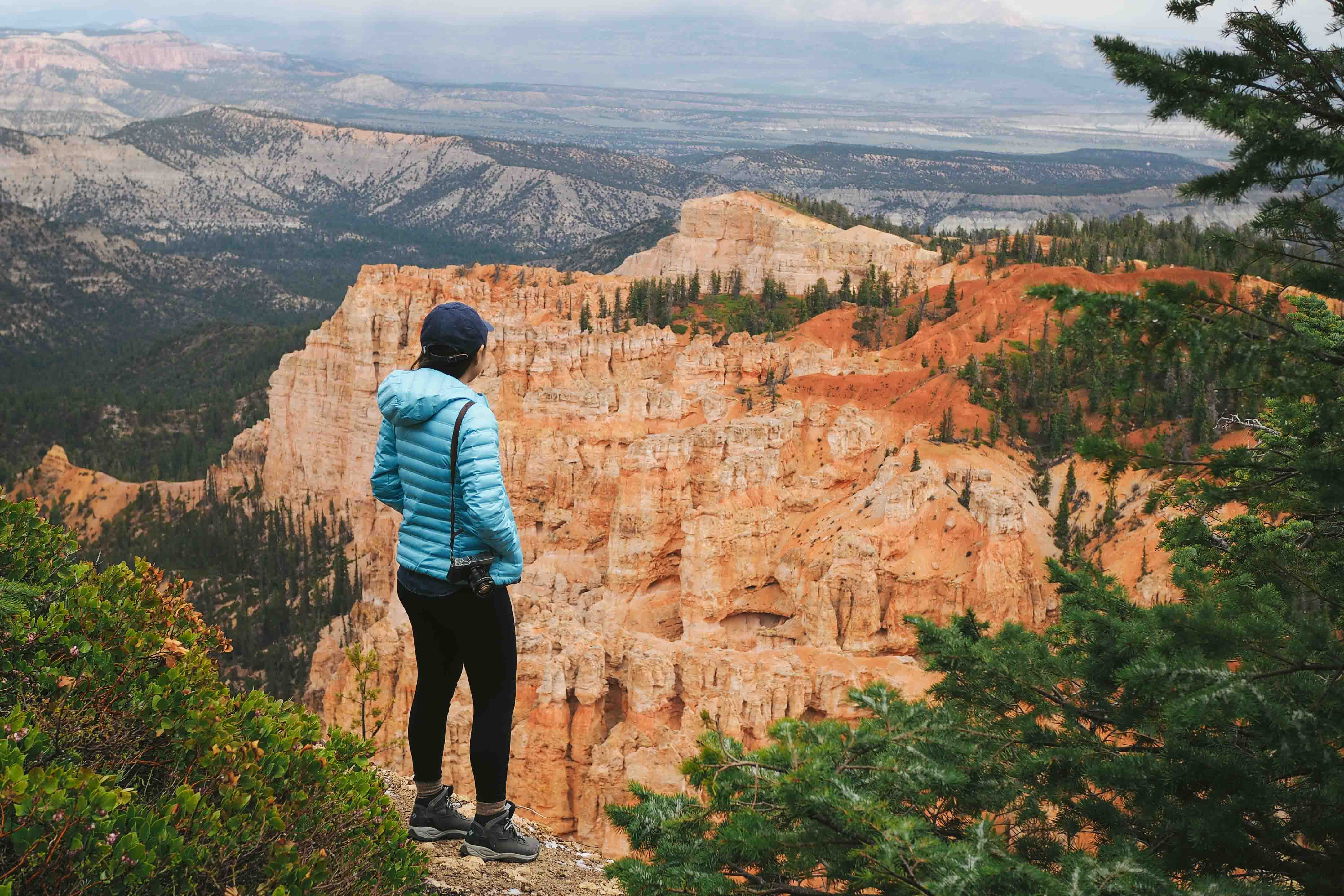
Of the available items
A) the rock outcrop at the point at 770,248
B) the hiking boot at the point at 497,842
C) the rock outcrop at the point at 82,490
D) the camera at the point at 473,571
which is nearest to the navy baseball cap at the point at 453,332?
the camera at the point at 473,571

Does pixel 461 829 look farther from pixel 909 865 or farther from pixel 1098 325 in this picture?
pixel 1098 325

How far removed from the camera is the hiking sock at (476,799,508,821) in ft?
26.3

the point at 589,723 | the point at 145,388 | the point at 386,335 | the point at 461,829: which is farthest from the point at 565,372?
the point at 145,388

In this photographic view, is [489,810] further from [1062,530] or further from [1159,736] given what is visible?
[1062,530]

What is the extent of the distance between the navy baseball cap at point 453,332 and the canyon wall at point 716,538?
16891mm

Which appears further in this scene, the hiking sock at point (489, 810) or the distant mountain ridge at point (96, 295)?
the distant mountain ridge at point (96, 295)

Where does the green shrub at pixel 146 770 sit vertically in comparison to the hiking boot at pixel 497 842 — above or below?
above

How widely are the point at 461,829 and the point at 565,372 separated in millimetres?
44059

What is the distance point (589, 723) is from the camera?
1145 inches

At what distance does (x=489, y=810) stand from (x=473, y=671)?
3.88 feet

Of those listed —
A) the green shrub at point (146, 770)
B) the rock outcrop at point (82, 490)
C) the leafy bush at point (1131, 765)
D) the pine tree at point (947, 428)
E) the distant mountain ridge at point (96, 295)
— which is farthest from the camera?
the distant mountain ridge at point (96, 295)

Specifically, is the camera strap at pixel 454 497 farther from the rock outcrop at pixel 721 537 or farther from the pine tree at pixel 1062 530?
the pine tree at pixel 1062 530

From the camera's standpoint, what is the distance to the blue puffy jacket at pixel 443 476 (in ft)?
22.8

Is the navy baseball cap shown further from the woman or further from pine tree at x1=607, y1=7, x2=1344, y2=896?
pine tree at x1=607, y1=7, x2=1344, y2=896
